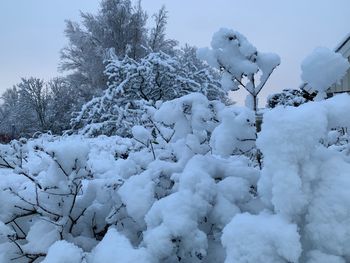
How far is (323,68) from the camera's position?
4.52ft

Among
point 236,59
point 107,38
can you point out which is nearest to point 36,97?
point 107,38

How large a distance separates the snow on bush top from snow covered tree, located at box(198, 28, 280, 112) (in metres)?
0.32

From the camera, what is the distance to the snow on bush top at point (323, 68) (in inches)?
53.4

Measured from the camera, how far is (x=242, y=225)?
0.97 m

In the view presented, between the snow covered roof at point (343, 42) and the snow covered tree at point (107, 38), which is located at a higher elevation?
the snow covered tree at point (107, 38)

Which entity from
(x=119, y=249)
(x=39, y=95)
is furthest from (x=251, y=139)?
(x=39, y=95)

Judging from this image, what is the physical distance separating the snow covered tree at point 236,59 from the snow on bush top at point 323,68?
0.32 m

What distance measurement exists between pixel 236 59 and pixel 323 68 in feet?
1.43

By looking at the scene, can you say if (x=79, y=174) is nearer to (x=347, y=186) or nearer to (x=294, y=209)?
(x=294, y=209)

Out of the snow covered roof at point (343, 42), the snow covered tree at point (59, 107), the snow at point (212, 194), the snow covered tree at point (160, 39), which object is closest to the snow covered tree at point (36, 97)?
the snow covered tree at point (59, 107)

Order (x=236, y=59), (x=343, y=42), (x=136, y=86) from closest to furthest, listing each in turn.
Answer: (x=236, y=59) → (x=343, y=42) → (x=136, y=86)

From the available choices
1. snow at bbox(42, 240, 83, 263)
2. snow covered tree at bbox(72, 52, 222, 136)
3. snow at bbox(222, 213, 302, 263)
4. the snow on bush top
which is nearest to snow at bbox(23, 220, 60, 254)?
snow at bbox(42, 240, 83, 263)

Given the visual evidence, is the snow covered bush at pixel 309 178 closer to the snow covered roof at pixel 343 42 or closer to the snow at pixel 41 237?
the snow at pixel 41 237

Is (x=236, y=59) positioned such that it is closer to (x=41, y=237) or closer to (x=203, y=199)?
(x=203, y=199)
